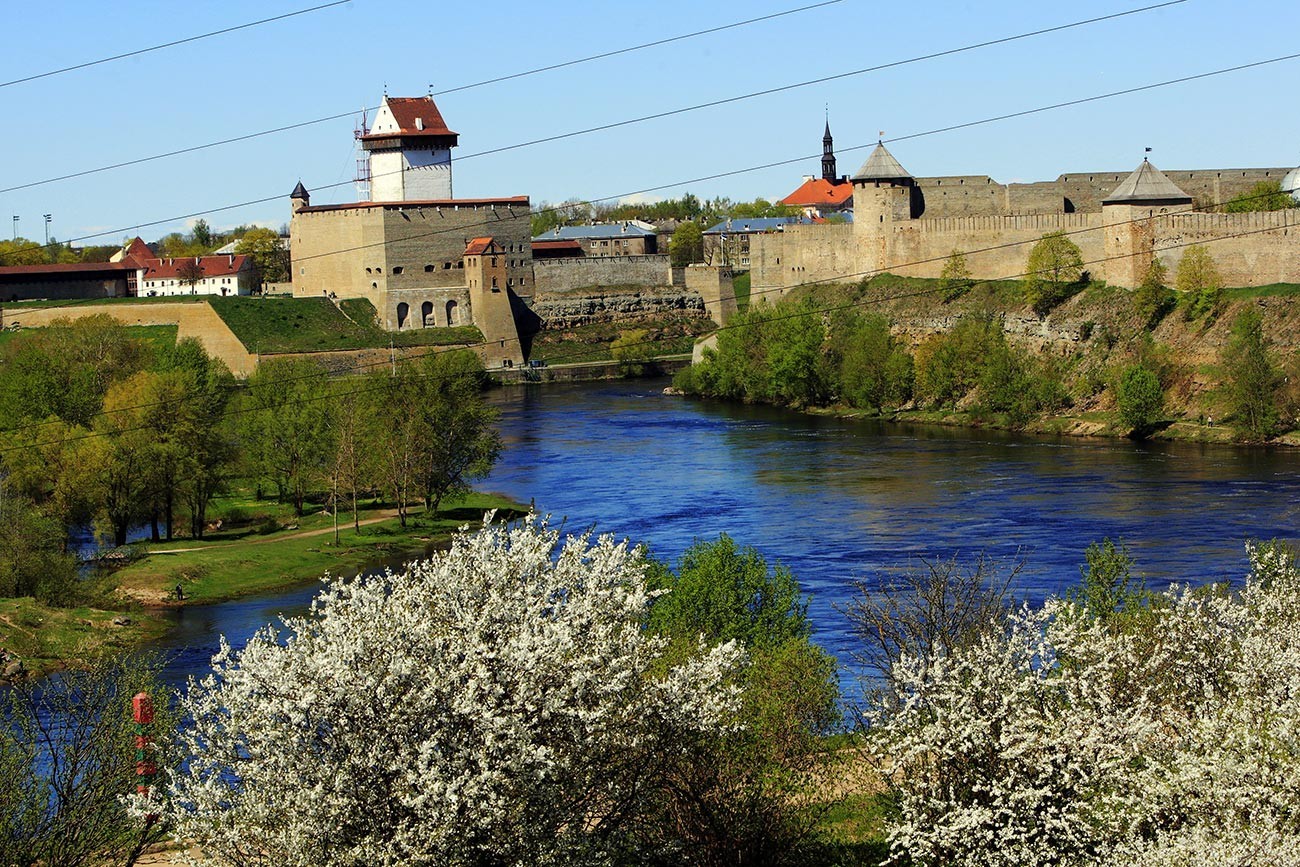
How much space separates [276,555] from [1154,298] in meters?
26.1

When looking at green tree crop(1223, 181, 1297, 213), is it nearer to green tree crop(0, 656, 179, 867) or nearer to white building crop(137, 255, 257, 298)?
white building crop(137, 255, 257, 298)

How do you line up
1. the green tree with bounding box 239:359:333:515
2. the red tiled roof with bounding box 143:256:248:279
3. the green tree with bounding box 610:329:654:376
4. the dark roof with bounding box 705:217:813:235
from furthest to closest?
the dark roof with bounding box 705:217:813:235 < the red tiled roof with bounding box 143:256:248:279 < the green tree with bounding box 610:329:654:376 < the green tree with bounding box 239:359:333:515

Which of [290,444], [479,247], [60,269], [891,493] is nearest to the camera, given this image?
[891,493]

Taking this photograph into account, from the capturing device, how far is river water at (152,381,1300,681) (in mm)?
24172

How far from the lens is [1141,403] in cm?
3856

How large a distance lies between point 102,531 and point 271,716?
22.1 m

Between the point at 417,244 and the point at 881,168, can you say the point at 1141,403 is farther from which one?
the point at 417,244

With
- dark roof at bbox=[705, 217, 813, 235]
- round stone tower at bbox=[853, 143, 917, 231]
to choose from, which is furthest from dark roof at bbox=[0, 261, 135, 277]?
round stone tower at bbox=[853, 143, 917, 231]

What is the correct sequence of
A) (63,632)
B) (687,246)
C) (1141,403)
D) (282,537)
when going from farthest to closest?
(687,246), (1141,403), (282,537), (63,632)

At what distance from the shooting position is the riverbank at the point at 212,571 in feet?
72.1

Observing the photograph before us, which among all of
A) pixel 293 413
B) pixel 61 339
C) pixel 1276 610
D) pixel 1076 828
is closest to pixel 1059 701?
pixel 1076 828

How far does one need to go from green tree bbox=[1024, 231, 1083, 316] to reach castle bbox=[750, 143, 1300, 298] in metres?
0.64

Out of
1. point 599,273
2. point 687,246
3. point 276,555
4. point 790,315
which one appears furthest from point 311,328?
point 276,555

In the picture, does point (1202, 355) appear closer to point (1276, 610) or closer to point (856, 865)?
point (1276, 610)
